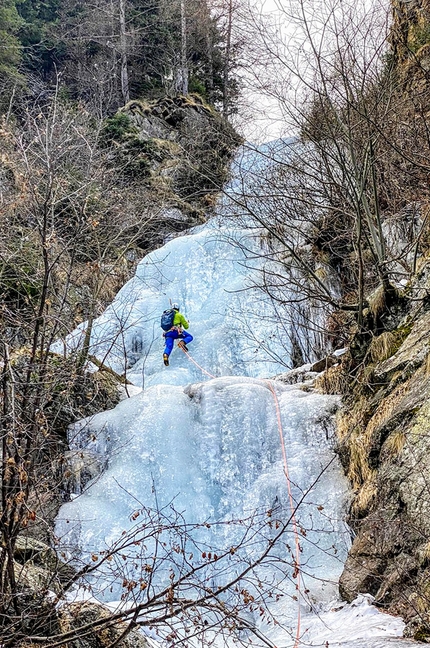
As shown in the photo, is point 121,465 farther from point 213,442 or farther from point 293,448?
point 293,448

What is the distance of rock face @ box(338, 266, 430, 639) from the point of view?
3.64m

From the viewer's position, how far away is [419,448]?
4117 millimetres

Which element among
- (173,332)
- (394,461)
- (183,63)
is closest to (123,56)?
(183,63)

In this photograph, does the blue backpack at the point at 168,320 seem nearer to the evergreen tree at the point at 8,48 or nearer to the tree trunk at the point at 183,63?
the evergreen tree at the point at 8,48

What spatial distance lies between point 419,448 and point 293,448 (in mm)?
2615

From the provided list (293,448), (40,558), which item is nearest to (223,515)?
(293,448)

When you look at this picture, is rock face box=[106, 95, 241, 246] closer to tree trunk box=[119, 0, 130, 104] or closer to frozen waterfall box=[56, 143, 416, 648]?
tree trunk box=[119, 0, 130, 104]

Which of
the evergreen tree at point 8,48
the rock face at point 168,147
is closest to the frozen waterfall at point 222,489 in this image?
the rock face at point 168,147

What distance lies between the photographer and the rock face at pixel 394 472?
3.64m

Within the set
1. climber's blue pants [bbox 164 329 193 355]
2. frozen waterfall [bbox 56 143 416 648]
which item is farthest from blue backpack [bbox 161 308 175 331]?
frozen waterfall [bbox 56 143 416 648]

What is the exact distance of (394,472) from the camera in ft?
14.3

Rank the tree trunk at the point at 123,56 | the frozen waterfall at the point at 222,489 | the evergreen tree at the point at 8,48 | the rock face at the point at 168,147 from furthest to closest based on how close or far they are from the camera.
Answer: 1. the tree trunk at the point at 123,56
2. the evergreen tree at the point at 8,48
3. the rock face at the point at 168,147
4. the frozen waterfall at the point at 222,489

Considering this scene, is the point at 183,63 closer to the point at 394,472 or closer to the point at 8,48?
the point at 8,48

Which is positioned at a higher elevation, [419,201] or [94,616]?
[419,201]
